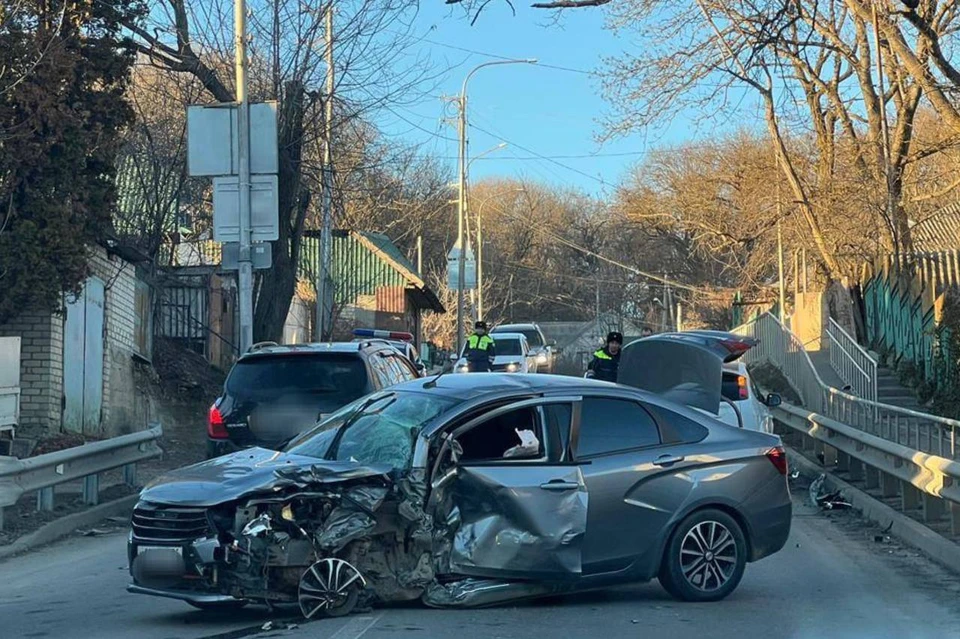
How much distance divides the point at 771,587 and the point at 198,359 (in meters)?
19.1

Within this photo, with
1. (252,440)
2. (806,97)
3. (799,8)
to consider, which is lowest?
(252,440)

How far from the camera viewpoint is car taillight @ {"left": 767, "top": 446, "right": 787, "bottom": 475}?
336 inches

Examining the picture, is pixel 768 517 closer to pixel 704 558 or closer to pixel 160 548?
pixel 704 558

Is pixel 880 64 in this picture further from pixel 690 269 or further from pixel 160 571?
pixel 690 269

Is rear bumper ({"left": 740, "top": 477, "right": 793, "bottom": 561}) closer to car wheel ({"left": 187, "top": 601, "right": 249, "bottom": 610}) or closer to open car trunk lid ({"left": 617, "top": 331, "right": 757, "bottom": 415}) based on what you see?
open car trunk lid ({"left": 617, "top": 331, "right": 757, "bottom": 415})

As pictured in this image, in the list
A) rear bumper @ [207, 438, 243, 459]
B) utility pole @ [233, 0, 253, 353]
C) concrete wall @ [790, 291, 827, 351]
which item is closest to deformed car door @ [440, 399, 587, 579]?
rear bumper @ [207, 438, 243, 459]

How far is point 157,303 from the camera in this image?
23.9 meters

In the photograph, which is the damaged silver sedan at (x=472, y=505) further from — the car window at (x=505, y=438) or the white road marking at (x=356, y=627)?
the white road marking at (x=356, y=627)

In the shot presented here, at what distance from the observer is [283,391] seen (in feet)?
38.2

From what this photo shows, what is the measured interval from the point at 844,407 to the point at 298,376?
11.0 metres

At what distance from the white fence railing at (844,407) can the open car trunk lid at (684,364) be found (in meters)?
2.22

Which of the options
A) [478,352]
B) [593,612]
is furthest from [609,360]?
[593,612]

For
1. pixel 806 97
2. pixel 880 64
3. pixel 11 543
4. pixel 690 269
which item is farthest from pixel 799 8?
pixel 690 269

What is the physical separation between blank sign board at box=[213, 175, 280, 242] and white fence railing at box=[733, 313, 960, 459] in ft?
27.5
